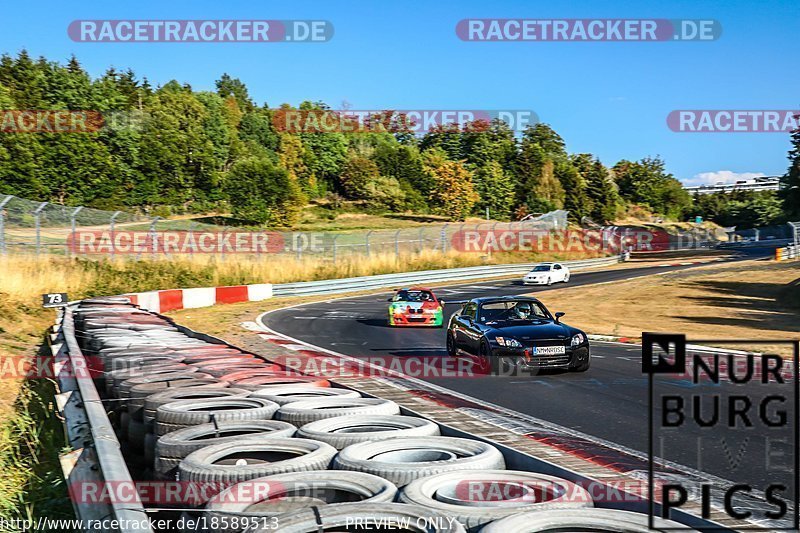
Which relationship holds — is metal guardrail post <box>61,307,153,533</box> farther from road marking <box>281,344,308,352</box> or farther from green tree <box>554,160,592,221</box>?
green tree <box>554,160,592,221</box>

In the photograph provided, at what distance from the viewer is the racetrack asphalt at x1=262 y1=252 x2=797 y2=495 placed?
23.7 feet

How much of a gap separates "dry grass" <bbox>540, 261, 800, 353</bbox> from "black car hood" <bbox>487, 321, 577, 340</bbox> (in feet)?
21.1

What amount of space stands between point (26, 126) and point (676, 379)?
66670 mm

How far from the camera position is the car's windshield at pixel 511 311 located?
564 inches

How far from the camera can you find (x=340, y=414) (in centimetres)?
618

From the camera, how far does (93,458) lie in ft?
16.4

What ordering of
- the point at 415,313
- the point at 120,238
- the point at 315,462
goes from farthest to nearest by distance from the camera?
the point at 120,238
the point at 415,313
the point at 315,462

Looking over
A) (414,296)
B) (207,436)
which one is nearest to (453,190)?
(414,296)

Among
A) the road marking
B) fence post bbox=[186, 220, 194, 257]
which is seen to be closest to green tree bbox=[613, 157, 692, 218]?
fence post bbox=[186, 220, 194, 257]

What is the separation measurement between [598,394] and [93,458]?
7761 mm

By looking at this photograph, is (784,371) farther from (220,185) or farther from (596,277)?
(220,185)

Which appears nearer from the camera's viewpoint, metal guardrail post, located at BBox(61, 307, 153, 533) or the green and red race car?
metal guardrail post, located at BBox(61, 307, 153, 533)

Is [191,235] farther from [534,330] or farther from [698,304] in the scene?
[534,330]

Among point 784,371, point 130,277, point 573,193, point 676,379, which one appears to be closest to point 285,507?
point 676,379
